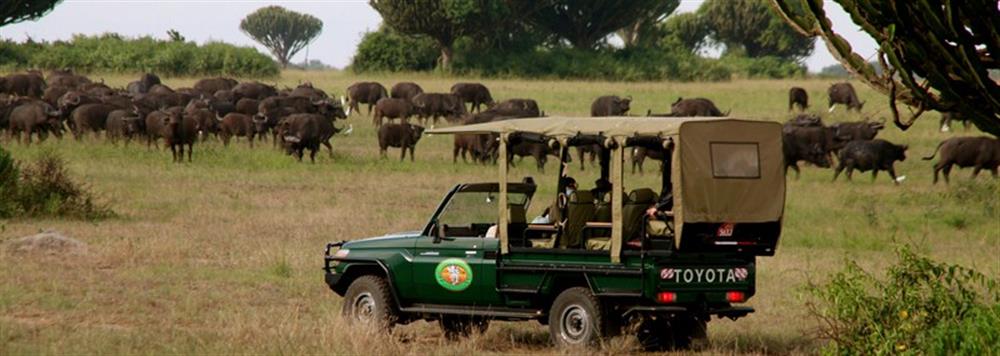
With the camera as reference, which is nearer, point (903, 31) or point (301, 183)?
point (903, 31)

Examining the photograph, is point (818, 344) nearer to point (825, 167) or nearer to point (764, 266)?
point (764, 266)

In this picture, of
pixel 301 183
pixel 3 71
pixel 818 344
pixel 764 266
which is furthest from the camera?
pixel 3 71

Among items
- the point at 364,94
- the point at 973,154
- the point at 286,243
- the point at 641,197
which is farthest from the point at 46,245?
the point at 364,94

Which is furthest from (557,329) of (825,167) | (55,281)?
(825,167)

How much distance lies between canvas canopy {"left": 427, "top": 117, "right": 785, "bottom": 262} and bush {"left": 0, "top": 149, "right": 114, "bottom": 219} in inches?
481

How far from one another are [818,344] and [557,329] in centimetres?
239

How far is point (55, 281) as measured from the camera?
1717cm

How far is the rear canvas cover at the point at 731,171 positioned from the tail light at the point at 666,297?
0.55 m

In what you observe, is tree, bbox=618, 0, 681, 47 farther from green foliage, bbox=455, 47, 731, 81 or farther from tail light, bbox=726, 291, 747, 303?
tail light, bbox=726, 291, 747, 303

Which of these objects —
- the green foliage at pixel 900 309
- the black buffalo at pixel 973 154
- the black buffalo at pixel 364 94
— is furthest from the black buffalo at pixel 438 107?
the green foliage at pixel 900 309

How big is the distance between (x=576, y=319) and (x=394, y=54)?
66.9 metres

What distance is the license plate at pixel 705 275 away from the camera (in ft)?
41.9

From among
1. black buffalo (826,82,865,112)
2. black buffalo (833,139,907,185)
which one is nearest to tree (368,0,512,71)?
black buffalo (826,82,865,112)

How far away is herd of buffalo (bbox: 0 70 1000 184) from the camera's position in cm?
3409
